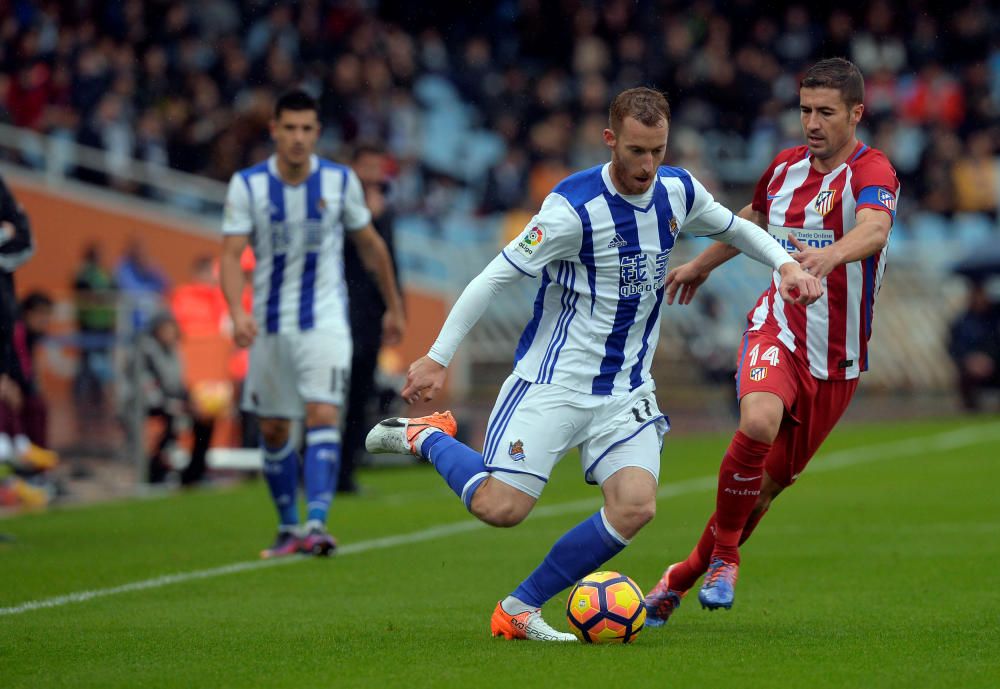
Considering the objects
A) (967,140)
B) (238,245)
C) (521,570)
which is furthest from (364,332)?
(967,140)

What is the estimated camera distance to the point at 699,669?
5.36 meters

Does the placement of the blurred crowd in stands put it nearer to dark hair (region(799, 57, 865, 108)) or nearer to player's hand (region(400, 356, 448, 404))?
dark hair (region(799, 57, 865, 108))

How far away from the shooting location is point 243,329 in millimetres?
8523

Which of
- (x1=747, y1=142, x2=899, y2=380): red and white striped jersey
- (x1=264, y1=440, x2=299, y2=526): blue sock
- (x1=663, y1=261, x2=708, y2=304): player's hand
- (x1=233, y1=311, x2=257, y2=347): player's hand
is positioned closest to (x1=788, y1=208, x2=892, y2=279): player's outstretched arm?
(x1=747, y1=142, x2=899, y2=380): red and white striped jersey

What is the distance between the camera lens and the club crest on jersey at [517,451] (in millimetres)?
6094

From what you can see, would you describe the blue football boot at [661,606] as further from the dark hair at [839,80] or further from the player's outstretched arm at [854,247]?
the dark hair at [839,80]

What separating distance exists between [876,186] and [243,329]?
141 inches

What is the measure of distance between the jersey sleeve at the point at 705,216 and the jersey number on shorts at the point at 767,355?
643mm

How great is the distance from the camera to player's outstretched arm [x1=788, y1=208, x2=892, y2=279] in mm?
6117

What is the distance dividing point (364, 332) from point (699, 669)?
7.45 m

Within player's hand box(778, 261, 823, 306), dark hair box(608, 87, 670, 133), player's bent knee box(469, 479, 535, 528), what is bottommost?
player's bent knee box(469, 479, 535, 528)

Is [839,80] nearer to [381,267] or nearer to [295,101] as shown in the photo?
[295,101]

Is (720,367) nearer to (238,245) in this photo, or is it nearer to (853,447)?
(853,447)

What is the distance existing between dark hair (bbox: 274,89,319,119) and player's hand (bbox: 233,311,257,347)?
125 centimetres
